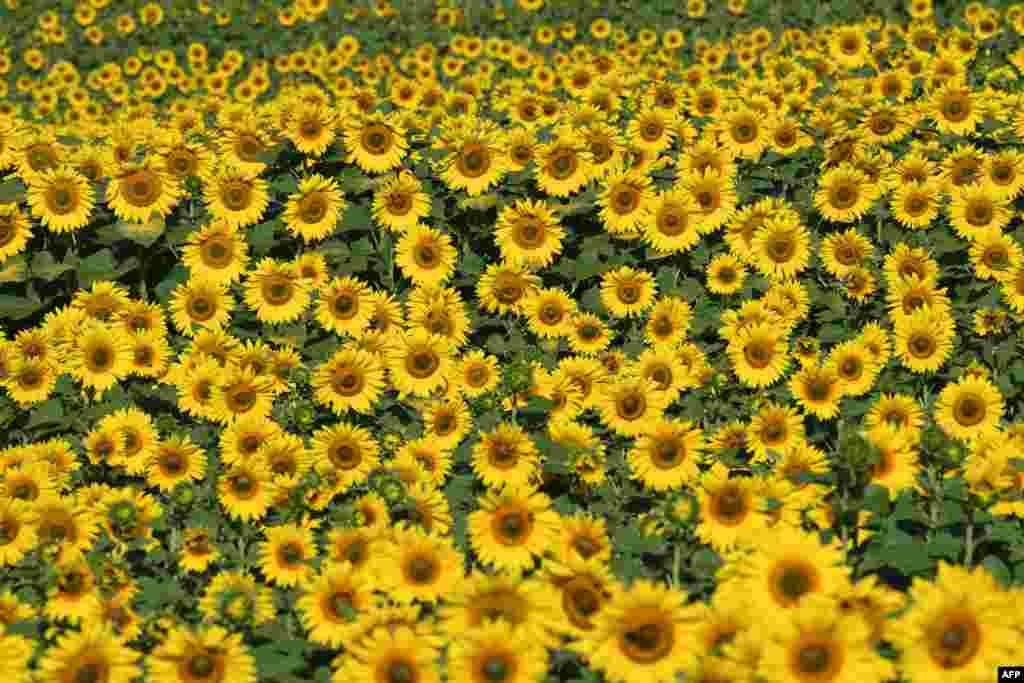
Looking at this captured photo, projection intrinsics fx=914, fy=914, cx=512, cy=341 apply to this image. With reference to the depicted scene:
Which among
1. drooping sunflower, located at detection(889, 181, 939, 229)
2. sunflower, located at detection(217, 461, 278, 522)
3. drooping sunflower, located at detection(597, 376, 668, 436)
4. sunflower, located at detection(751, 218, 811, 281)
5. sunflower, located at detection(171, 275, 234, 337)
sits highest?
drooping sunflower, located at detection(889, 181, 939, 229)

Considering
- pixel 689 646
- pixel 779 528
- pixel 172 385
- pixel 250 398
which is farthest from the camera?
pixel 172 385

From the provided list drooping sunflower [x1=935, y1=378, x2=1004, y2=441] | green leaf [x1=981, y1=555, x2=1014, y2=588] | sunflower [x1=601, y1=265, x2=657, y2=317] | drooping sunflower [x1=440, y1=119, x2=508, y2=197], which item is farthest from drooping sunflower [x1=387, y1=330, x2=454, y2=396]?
green leaf [x1=981, y1=555, x2=1014, y2=588]

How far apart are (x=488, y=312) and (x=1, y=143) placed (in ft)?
15.2

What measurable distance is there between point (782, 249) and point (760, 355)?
4.93ft

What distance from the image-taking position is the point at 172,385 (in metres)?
6.92

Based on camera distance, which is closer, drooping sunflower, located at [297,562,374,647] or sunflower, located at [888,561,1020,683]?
sunflower, located at [888,561,1020,683]

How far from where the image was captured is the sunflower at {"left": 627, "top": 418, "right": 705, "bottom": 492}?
586 centimetres

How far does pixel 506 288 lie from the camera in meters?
7.68

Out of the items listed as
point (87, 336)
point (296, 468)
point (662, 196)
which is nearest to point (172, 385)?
point (87, 336)

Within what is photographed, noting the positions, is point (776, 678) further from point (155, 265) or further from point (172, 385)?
point (155, 265)

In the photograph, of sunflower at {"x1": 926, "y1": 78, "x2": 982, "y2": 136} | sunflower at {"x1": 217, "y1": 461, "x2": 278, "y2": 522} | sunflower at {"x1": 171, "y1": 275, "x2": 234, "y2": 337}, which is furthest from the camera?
sunflower at {"x1": 926, "y1": 78, "x2": 982, "y2": 136}

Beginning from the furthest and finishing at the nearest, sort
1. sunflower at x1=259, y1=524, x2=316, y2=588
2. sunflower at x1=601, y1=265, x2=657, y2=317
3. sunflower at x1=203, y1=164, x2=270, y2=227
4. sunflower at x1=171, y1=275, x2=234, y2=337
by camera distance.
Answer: sunflower at x1=203, y1=164, x2=270, y2=227, sunflower at x1=601, y1=265, x2=657, y2=317, sunflower at x1=171, y1=275, x2=234, y2=337, sunflower at x1=259, y1=524, x2=316, y2=588

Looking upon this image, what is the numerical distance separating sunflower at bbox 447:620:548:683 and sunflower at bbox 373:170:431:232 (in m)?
4.67

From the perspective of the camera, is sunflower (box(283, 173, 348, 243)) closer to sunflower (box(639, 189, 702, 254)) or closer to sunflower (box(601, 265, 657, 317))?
sunflower (box(601, 265, 657, 317))
